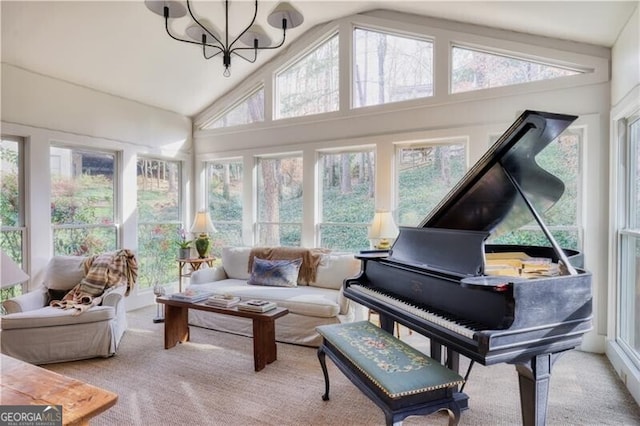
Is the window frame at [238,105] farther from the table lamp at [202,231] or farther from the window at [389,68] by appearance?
the table lamp at [202,231]

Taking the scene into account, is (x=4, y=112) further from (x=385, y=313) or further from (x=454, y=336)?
(x=454, y=336)

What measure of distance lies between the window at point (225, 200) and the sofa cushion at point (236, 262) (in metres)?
Answer: 0.82

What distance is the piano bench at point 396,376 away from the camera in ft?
5.74

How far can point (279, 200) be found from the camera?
5477 mm

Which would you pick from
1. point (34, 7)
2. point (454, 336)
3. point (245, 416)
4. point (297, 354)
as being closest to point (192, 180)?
point (34, 7)

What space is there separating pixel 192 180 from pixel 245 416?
4.34 meters

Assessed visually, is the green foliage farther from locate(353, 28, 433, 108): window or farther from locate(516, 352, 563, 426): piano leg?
locate(516, 352, 563, 426): piano leg

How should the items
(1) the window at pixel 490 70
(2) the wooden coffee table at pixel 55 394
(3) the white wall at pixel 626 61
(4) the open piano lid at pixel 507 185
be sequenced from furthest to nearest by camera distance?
(1) the window at pixel 490 70, (3) the white wall at pixel 626 61, (4) the open piano lid at pixel 507 185, (2) the wooden coffee table at pixel 55 394

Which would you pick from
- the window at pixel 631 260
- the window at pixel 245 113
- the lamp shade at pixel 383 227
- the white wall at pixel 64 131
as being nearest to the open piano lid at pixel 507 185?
the window at pixel 631 260

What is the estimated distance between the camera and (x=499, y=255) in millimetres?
2881

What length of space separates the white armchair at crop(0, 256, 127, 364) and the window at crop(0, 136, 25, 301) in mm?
617

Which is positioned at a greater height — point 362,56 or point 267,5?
point 267,5

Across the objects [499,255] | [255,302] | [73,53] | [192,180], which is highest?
[73,53]

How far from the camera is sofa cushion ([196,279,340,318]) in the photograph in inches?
144
